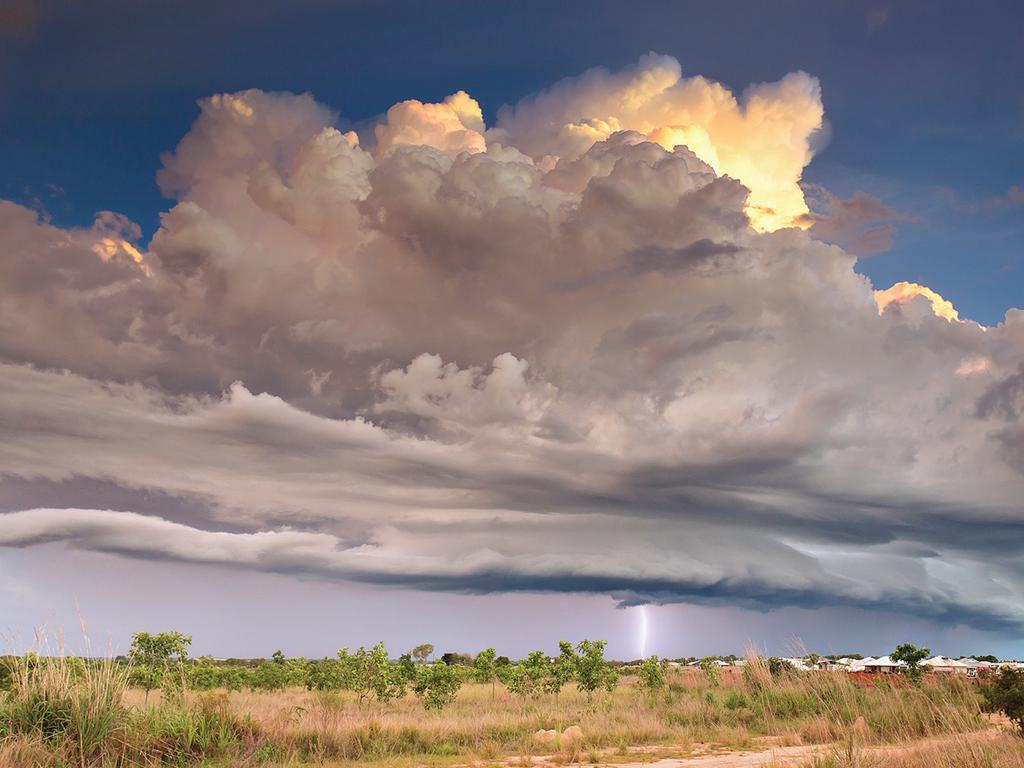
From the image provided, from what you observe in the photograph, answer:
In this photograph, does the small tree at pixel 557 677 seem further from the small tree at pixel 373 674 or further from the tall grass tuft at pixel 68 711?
the tall grass tuft at pixel 68 711

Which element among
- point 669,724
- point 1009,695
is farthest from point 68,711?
point 669,724

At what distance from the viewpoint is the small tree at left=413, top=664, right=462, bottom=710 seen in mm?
34500

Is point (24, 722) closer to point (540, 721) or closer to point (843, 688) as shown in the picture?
point (540, 721)

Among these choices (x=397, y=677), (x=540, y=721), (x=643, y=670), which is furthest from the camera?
(x=643, y=670)

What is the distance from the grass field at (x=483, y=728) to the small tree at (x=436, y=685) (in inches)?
186

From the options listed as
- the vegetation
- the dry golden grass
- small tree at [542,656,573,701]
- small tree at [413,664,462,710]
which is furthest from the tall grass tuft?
small tree at [542,656,573,701]

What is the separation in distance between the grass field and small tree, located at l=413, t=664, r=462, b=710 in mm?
4728

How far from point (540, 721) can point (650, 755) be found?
23.6 ft

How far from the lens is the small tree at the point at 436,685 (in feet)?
113

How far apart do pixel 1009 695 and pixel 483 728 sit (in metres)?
14.1

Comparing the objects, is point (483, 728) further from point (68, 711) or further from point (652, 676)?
point (652, 676)

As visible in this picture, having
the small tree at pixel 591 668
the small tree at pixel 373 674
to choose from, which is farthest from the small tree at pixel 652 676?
the small tree at pixel 373 674

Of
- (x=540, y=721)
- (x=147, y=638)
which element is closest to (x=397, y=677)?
(x=147, y=638)

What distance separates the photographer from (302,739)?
17.8m
